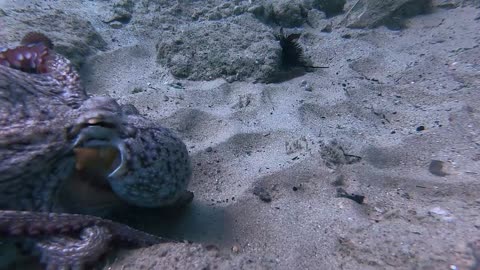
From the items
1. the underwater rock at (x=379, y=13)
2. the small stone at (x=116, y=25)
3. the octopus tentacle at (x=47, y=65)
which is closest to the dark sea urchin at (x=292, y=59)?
the underwater rock at (x=379, y=13)

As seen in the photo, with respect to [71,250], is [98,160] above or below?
above

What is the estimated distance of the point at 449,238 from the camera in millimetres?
1969

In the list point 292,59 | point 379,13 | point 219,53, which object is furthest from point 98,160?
point 379,13

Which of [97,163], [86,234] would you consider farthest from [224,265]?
[97,163]

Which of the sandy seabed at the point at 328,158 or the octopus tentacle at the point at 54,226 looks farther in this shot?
the sandy seabed at the point at 328,158

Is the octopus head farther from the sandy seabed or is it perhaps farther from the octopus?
the sandy seabed

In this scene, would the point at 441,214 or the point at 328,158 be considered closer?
the point at 441,214

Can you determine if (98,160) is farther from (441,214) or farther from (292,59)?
(292,59)

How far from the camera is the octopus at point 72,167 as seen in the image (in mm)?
1744

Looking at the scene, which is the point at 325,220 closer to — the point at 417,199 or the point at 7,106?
the point at 417,199

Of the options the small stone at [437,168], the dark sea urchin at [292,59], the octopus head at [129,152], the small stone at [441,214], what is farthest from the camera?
the dark sea urchin at [292,59]

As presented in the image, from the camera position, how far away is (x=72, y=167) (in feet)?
6.82

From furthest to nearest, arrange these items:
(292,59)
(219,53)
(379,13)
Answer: (379,13)
(292,59)
(219,53)

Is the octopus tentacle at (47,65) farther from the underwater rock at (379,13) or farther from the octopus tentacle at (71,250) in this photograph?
the underwater rock at (379,13)
